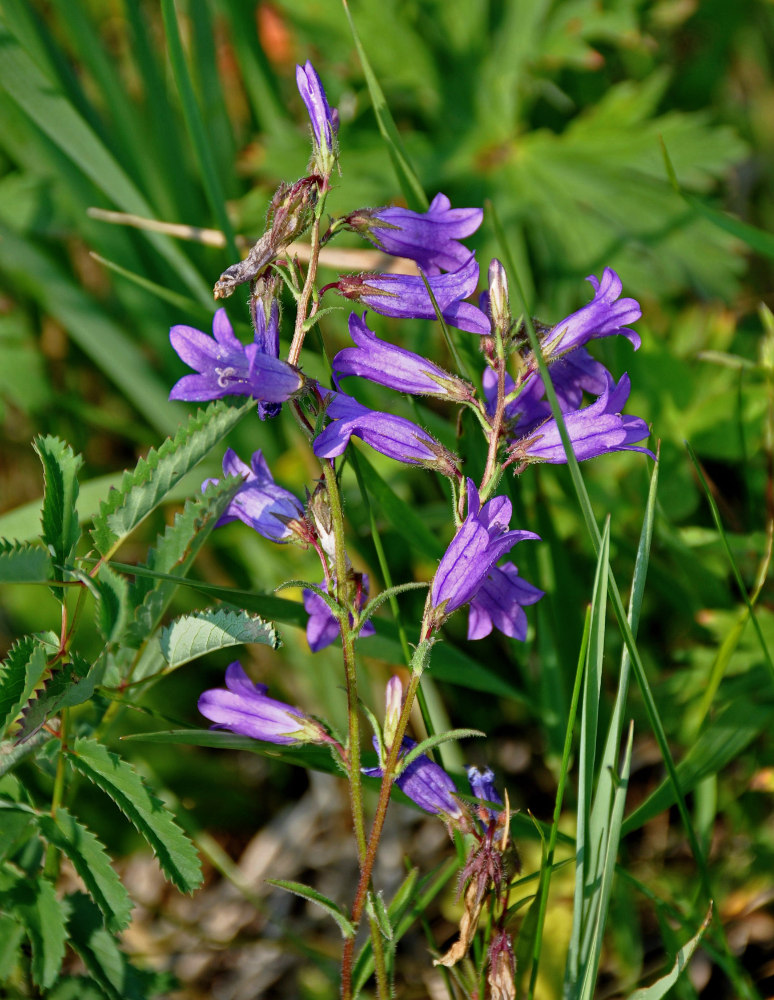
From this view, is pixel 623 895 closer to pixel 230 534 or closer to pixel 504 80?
pixel 230 534

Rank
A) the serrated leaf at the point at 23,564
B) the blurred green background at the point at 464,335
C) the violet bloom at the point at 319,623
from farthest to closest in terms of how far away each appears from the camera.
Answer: the blurred green background at the point at 464,335
the violet bloom at the point at 319,623
the serrated leaf at the point at 23,564

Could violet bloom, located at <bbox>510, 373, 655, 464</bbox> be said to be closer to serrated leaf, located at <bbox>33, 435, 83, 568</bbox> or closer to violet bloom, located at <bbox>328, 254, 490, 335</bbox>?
violet bloom, located at <bbox>328, 254, 490, 335</bbox>

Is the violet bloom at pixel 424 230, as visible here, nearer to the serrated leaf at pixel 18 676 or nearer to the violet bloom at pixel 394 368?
the violet bloom at pixel 394 368

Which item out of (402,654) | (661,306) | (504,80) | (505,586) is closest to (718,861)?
(402,654)

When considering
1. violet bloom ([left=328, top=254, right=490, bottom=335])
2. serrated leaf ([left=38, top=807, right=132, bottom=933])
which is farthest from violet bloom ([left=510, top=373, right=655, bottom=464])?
serrated leaf ([left=38, top=807, right=132, bottom=933])

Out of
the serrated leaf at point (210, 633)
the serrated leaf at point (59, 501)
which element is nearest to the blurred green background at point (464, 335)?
the serrated leaf at point (210, 633)

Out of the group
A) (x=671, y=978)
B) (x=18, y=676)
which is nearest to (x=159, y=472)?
(x=18, y=676)
